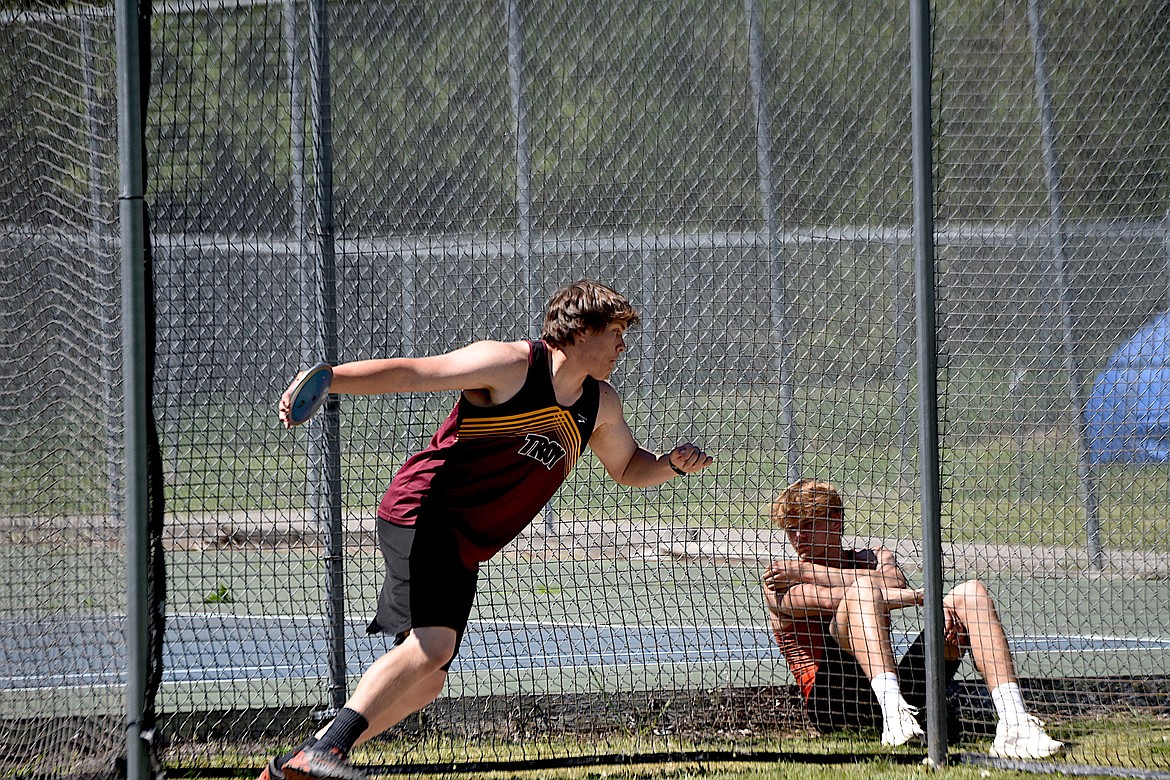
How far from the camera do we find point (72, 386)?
4676 millimetres

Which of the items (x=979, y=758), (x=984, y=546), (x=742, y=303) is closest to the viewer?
(x=979, y=758)

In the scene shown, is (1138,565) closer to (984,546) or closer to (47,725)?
(984,546)

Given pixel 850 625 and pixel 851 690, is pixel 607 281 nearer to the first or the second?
pixel 850 625

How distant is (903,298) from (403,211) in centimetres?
240

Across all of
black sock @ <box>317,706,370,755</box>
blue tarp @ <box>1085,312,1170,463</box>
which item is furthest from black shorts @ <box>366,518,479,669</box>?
blue tarp @ <box>1085,312,1170,463</box>

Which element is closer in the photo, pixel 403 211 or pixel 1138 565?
pixel 403 211

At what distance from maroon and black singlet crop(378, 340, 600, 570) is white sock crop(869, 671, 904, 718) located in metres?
1.83

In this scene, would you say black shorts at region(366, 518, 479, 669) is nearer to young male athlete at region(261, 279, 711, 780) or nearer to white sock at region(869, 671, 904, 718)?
young male athlete at region(261, 279, 711, 780)

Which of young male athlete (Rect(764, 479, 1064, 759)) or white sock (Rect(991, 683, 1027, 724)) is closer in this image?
white sock (Rect(991, 683, 1027, 724))

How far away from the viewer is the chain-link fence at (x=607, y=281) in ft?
15.6

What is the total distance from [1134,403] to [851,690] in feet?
Result: 6.80

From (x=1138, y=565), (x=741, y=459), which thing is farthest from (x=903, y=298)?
(x=1138, y=565)

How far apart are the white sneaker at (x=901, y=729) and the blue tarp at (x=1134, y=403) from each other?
1.75m

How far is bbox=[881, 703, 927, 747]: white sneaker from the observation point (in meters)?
4.70
